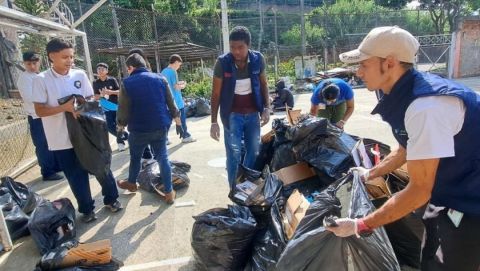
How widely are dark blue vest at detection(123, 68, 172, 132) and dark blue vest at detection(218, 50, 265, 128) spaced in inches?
25.9

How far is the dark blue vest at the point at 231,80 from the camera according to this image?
10.9ft

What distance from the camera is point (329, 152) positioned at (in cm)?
283

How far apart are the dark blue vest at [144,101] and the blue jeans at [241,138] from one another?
2.34ft

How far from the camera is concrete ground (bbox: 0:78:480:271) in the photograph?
2777 millimetres

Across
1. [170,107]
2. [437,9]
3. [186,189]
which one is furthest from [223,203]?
[437,9]

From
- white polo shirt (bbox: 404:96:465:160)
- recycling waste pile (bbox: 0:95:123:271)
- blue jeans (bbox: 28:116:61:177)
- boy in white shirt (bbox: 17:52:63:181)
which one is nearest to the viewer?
white polo shirt (bbox: 404:96:465:160)

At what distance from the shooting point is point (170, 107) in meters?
3.74

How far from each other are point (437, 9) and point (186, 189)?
27224 millimetres

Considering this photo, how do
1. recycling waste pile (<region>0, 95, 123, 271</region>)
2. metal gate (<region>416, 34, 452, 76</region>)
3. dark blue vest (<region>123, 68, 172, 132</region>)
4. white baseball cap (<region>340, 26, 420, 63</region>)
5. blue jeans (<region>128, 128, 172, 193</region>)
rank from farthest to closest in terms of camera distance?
metal gate (<region>416, 34, 452, 76</region>)
blue jeans (<region>128, 128, 172, 193</region>)
dark blue vest (<region>123, 68, 172, 132</region>)
recycling waste pile (<region>0, 95, 123, 271</region>)
white baseball cap (<region>340, 26, 420, 63</region>)

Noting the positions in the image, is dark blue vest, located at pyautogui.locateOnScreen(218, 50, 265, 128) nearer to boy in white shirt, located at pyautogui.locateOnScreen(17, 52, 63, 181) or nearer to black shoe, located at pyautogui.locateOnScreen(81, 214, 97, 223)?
black shoe, located at pyautogui.locateOnScreen(81, 214, 97, 223)

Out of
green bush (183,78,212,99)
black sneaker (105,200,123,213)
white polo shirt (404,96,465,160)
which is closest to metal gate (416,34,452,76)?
green bush (183,78,212,99)

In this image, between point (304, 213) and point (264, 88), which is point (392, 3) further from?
point (304, 213)

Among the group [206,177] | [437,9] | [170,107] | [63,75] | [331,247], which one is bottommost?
A: [206,177]

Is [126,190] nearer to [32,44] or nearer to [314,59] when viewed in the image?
[32,44]
